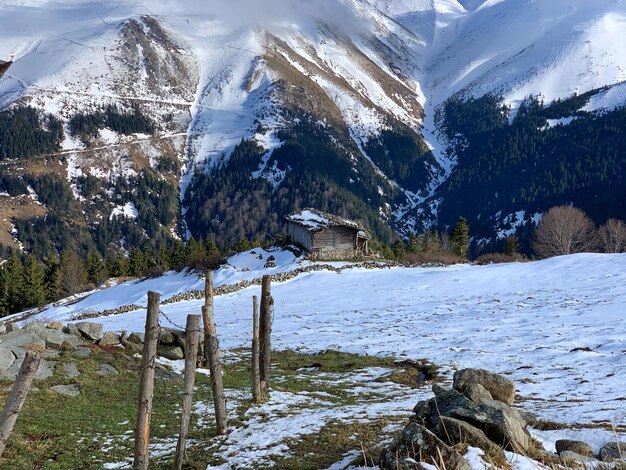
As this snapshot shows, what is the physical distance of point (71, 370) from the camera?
1727 cm

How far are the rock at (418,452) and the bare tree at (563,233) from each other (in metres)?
68.0

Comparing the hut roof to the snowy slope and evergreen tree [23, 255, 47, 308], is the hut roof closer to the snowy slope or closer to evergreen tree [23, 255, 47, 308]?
the snowy slope

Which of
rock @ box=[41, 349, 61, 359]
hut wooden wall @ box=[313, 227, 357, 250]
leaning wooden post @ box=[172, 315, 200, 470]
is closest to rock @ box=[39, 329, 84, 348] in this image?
rock @ box=[41, 349, 61, 359]

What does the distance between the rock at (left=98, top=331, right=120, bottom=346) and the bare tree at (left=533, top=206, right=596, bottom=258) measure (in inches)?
2470

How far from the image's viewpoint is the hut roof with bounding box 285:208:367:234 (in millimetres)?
63281

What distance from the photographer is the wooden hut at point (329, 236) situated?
63156 mm

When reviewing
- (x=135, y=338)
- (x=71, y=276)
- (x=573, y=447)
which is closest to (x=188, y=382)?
(x=573, y=447)

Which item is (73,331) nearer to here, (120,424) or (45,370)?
(45,370)

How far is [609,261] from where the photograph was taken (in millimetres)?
39344

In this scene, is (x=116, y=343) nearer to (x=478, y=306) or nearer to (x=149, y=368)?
(x=149, y=368)

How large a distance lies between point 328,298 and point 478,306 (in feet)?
41.5

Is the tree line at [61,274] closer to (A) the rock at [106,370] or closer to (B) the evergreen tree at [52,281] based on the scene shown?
(B) the evergreen tree at [52,281]

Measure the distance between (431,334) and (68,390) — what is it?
54.5ft

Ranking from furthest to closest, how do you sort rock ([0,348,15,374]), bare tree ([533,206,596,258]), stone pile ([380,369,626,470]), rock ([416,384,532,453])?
bare tree ([533,206,596,258]) → rock ([0,348,15,374]) → rock ([416,384,532,453]) → stone pile ([380,369,626,470])
